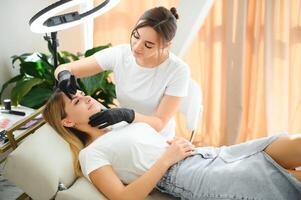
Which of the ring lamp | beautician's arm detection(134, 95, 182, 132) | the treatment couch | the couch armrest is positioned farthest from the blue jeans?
the ring lamp

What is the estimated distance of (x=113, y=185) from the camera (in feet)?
4.02

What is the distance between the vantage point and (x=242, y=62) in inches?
91.0

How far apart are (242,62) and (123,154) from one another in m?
1.29

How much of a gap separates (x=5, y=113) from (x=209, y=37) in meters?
1.36

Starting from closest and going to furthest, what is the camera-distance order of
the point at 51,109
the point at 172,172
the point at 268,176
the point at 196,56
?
the point at 268,176 → the point at 172,172 → the point at 51,109 → the point at 196,56

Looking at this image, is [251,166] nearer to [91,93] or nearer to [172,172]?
[172,172]

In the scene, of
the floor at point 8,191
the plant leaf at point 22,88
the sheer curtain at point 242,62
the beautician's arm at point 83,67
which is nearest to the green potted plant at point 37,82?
the plant leaf at point 22,88

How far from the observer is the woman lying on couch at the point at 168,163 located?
1.21 m

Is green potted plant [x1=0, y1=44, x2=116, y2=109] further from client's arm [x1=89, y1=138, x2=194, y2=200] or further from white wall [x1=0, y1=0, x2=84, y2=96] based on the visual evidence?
client's arm [x1=89, y1=138, x2=194, y2=200]

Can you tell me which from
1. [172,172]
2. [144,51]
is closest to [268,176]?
[172,172]

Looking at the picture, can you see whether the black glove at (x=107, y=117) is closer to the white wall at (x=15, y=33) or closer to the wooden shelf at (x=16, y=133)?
the wooden shelf at (x=16, y=133)

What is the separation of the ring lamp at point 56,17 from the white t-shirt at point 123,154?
0.56 meters

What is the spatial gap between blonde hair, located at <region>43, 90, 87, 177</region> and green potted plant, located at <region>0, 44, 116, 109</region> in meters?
0.59

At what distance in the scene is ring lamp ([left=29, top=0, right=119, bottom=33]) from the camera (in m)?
1.46
